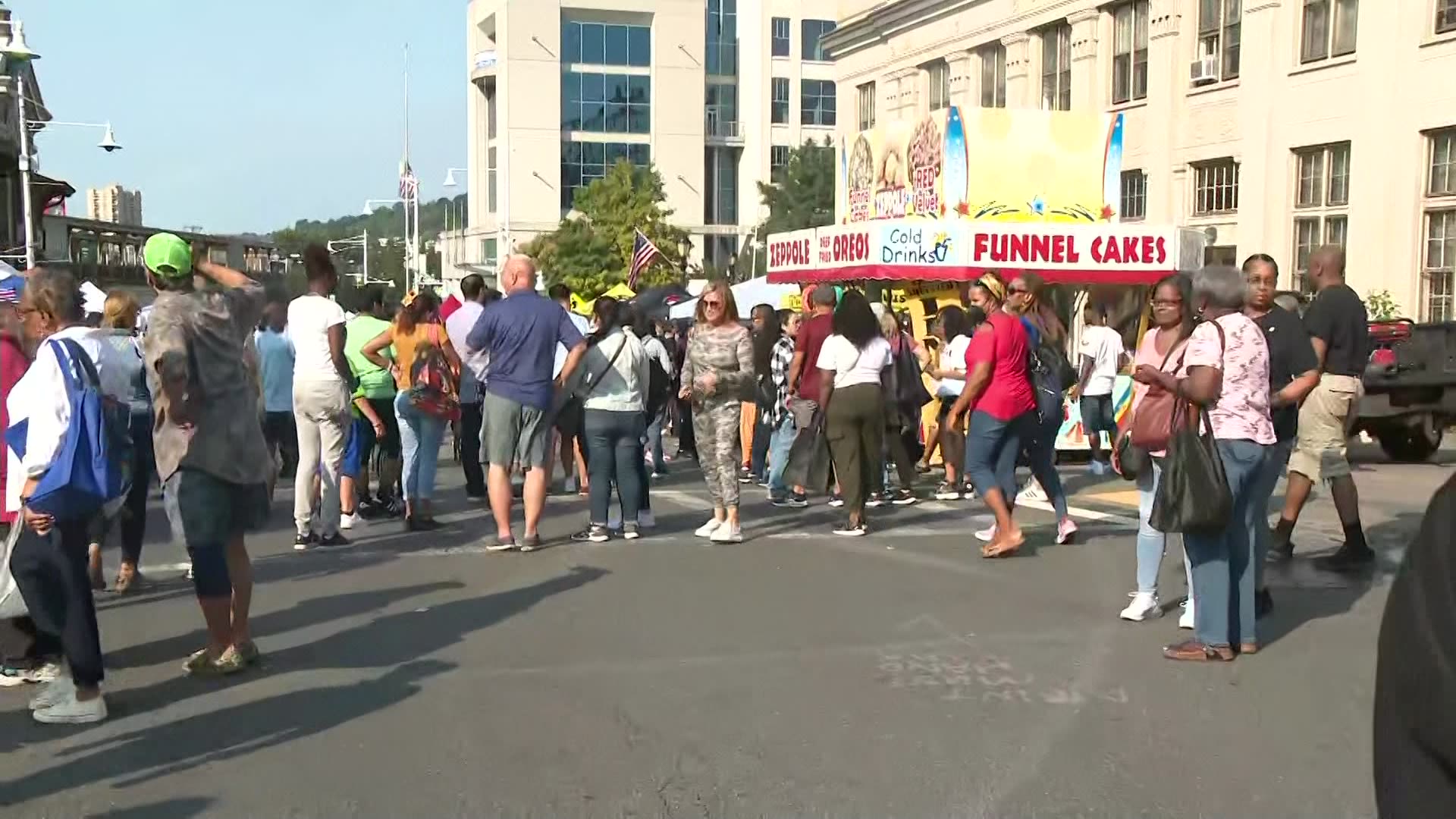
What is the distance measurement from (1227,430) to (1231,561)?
0.62 m

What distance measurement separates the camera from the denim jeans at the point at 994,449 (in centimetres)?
931

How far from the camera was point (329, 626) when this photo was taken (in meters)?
7.38

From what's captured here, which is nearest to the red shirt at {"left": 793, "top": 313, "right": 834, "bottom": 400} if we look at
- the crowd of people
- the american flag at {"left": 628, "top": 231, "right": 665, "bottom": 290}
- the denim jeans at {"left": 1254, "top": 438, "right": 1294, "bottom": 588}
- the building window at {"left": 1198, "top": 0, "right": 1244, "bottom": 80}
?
the crowd of people

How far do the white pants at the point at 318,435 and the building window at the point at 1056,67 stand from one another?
23.6 meters

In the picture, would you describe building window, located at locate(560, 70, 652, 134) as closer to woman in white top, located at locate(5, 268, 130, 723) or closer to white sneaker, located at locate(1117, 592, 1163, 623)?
white sneaker, located at locate(1117, 592, 1163, 623)

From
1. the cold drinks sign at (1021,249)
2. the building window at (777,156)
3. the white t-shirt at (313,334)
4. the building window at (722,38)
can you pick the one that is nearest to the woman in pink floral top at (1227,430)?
the white t-shirt at (313,334)

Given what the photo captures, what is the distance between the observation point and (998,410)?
934cm

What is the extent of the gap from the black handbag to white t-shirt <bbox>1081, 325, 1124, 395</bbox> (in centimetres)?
675

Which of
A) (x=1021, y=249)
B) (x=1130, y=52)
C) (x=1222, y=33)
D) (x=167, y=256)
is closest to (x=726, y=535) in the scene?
(x=167, y=256)

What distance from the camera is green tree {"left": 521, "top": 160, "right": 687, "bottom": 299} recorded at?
186ft

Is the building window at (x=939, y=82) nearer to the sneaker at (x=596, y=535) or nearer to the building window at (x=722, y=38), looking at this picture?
the sneaker at (x=596, y=535)

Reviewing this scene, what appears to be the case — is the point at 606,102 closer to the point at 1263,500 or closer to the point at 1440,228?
the point at 1440,228

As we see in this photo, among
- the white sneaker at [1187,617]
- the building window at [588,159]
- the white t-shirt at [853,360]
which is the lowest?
the white sneaker at [1187,617]

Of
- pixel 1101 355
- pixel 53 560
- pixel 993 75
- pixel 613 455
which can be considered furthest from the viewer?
pixel 993 75
